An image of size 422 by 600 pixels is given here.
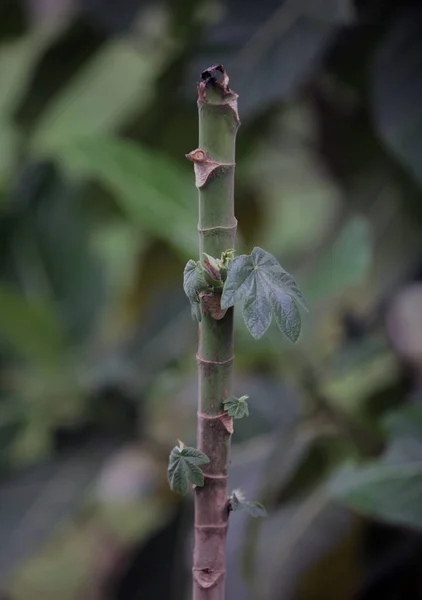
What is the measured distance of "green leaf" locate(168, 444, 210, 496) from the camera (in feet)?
0.93

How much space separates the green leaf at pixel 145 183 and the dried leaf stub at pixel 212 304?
36 centimetres

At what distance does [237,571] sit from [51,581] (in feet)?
1.79

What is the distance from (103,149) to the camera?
707 millimetres

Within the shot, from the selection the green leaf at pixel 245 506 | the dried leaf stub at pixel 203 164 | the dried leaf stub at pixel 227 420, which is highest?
the dried leaf stub at pixel 203 164

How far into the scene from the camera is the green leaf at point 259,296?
0.26 meters

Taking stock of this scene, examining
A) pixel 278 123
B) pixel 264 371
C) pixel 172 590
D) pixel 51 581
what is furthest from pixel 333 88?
pixel 51 581

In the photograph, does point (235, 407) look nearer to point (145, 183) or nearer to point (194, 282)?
point (194, 282)

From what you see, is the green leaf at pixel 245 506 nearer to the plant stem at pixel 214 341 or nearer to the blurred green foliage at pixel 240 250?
the plant stem at pixel 214 341

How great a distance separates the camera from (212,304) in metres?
0.27

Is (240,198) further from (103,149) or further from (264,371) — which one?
(103,149)

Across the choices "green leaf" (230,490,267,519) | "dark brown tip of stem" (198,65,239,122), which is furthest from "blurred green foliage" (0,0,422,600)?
"dark brown tip of stem" (198,65,239,122)

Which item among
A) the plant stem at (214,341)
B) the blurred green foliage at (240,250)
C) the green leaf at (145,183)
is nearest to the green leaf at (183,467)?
the plant stem at (214,341)

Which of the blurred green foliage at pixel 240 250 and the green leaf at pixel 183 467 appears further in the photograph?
the blurred green foliage at pixel 240 250

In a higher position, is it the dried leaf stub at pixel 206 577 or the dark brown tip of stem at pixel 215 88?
the dark brown tip of stem at pixel 215 88
